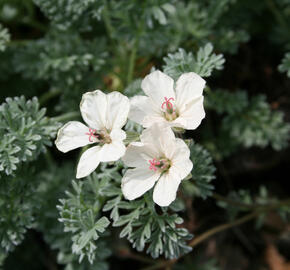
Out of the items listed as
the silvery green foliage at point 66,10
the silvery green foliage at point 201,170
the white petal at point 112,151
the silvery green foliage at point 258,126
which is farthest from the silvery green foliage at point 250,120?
the white petal at point 112,151

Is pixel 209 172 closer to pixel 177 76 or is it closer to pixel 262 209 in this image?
pixel 177 76

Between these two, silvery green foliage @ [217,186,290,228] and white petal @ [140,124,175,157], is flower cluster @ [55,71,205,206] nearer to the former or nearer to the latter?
white petal @ [140,124,175,157]

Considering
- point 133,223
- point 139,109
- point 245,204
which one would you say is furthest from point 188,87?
point 245,204

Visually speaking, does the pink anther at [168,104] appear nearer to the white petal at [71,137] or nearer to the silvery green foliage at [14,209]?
the white petal at [71,137]

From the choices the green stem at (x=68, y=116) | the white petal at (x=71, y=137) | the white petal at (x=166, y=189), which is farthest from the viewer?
the green stem at (x=68, y=116)

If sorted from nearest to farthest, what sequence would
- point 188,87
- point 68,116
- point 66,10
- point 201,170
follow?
point 188,87 → point 201,170 → point 68,116 → point 66,10

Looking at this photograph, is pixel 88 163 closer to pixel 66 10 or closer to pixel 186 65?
pixel 186 65
